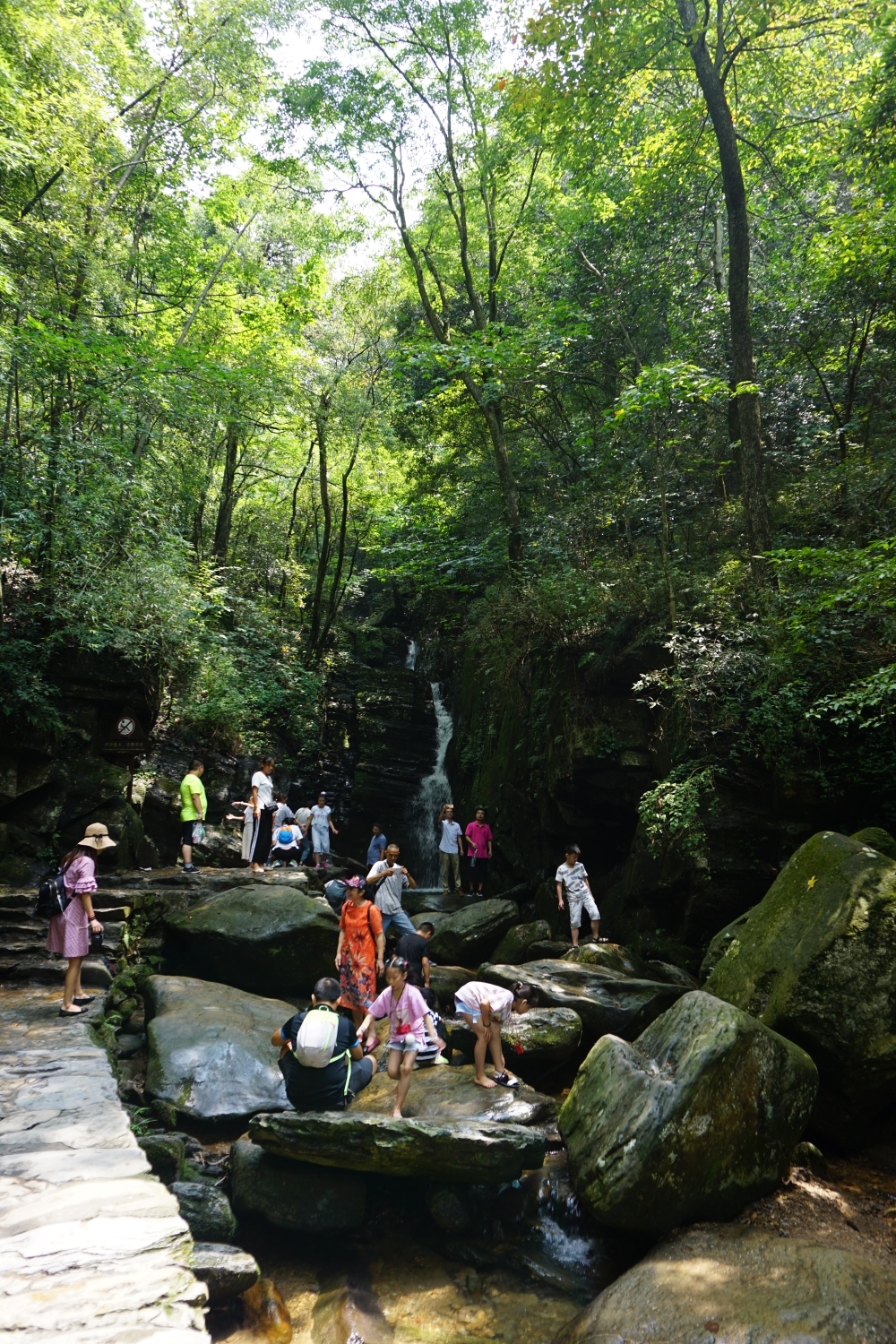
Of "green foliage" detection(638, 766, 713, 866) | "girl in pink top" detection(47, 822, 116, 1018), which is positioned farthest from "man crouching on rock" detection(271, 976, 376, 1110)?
"green foliage" detection(638, 766, 713, 866)

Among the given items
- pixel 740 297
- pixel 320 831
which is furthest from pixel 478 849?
pixel 740 297

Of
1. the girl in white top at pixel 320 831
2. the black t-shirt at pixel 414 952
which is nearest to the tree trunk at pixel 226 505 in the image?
the girl in white top at pixel 320 831

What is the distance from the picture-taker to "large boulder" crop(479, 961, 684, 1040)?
8.48 metres

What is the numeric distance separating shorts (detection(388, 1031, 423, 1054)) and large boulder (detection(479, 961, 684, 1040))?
2609 mm

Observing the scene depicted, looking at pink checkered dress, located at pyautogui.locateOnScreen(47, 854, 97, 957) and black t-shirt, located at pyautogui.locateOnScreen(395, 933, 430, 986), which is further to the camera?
black t-shirt, located at pyautogui.locateOnScreen(395, 933, 430, 986)

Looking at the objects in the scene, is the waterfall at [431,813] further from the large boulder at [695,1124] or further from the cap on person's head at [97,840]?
the large boulder at [695,1124]

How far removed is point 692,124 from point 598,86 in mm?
2096

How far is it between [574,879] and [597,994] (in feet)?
6.87

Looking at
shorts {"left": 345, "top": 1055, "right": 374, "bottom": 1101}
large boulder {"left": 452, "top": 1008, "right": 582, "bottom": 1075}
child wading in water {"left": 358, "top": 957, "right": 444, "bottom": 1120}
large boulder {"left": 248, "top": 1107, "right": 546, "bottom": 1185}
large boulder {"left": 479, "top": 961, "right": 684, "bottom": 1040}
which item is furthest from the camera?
large boulder {"left": 479, "top": 961, "right": 684, "bottom": 1040}

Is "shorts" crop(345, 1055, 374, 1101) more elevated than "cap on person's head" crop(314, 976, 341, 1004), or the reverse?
"cap on person's head" crop(314, 976, 341, 1004)

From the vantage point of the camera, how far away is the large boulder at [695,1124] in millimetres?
5168

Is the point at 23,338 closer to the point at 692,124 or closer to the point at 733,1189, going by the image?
the point at 692,124

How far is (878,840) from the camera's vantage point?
7.58m

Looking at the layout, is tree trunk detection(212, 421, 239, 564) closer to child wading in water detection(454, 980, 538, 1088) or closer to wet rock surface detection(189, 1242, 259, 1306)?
child wading in water detection(454, 980, 538, 1088)
